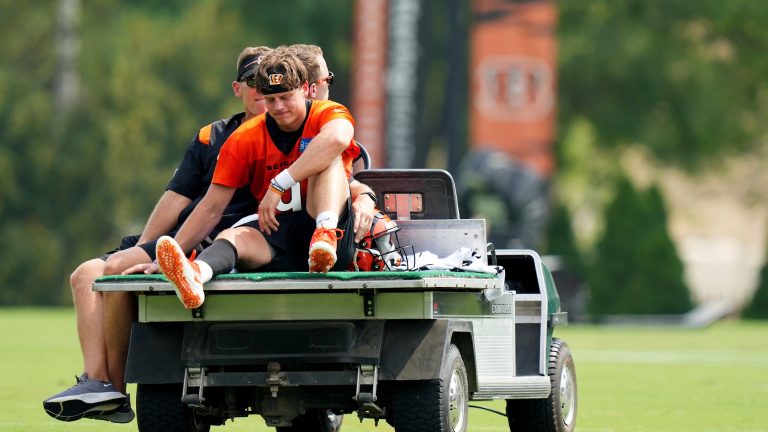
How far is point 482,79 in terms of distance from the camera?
29453mm

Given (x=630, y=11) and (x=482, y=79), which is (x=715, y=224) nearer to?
(x=630, y=11)

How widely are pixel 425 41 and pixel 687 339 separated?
1026cm

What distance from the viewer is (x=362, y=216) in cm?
692

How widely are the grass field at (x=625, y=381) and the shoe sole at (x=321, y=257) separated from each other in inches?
120

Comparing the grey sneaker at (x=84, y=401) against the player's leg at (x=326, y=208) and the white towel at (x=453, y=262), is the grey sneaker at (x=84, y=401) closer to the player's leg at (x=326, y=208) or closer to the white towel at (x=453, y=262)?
the player's leg at (x=326, y=208)

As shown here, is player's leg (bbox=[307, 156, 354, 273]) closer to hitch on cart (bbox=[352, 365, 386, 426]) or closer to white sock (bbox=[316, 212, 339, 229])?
white sock (bbox=[316, 212, 339, 229])

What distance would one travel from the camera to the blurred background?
29562 mm

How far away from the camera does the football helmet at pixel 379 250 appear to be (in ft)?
23.4

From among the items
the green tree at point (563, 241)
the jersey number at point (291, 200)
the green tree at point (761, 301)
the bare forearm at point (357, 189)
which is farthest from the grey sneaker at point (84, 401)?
the green tree at point (761, 301)

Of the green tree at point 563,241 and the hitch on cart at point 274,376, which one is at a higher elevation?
the hitch on cart at point 274,376

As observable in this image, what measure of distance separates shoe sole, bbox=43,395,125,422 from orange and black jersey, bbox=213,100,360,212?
134 centimetres

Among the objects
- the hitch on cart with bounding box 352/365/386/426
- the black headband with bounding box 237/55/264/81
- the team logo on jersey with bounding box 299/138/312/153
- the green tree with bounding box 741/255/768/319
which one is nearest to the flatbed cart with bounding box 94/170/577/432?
the hitch on cart with bounding box 352/365/386/426

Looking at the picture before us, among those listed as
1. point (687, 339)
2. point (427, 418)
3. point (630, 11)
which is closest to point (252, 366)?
point (427, 418)

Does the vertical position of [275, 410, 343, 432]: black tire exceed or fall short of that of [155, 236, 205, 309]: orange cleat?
it falls short
